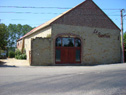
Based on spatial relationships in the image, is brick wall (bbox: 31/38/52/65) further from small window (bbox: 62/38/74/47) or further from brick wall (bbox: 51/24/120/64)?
small window (bbox: 62/38/74/47)

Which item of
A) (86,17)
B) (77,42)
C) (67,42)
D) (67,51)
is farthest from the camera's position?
(86,17)

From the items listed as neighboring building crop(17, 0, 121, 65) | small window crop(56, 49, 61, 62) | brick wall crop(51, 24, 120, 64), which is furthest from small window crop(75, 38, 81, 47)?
small window crop(56, 49, 61, 62)

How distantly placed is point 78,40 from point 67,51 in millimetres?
2372

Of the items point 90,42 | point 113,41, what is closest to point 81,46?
point 90,42

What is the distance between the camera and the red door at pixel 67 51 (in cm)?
1967

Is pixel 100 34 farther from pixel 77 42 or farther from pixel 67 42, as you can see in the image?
pixel 67 42

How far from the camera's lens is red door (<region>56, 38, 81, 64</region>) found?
1967 centimetres

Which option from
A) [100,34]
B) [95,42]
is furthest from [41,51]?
[100,34]

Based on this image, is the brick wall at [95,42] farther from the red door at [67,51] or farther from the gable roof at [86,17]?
the red door at [67,51]

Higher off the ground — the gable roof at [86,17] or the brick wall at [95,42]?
the gable roof at [86,17]

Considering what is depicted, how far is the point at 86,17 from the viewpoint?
21.3m

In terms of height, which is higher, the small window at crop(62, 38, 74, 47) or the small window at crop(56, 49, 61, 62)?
the small window at crop(62, 38, 74, 47)

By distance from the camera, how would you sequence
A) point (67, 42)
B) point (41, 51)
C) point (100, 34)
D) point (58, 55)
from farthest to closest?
point (100, 34), point (67, 42), point (58, 55), point (41, 51)

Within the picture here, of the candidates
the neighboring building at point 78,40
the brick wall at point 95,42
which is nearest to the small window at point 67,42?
the neighboring building at point 78,40
